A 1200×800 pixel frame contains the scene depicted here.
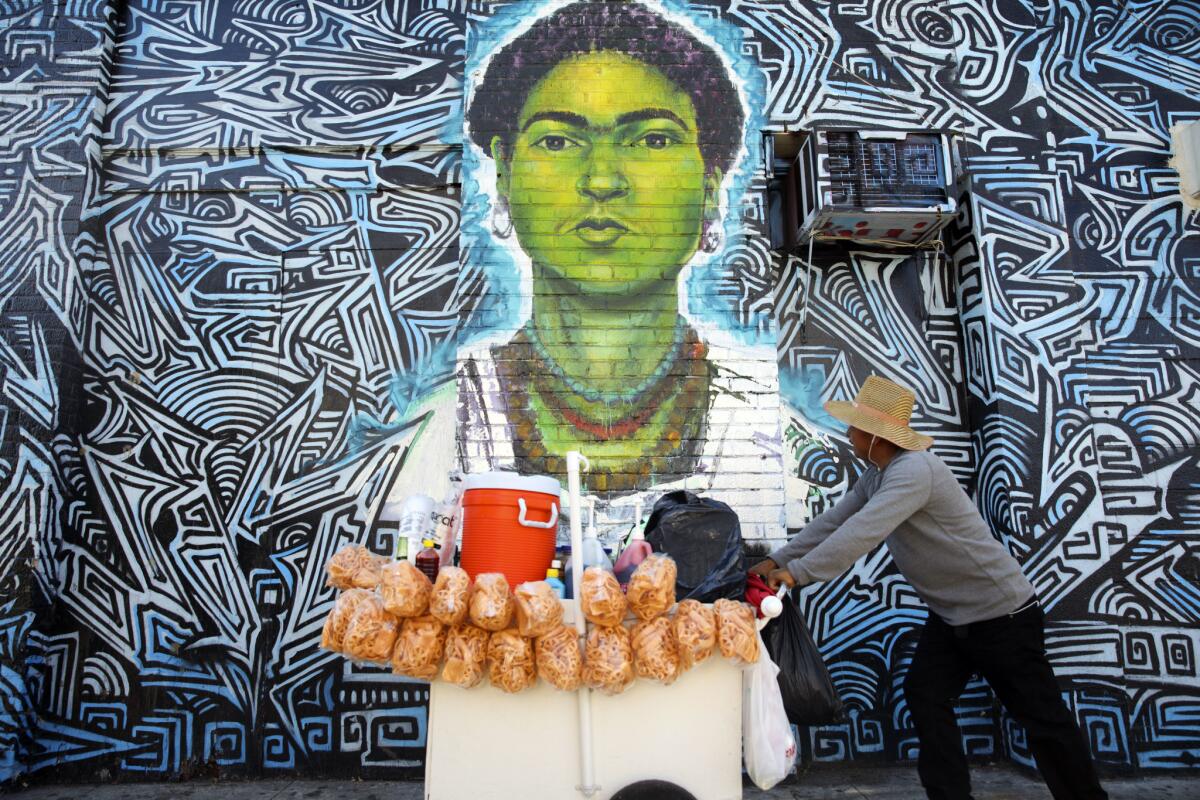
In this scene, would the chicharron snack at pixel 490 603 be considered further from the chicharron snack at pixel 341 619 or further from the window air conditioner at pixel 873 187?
the window air conditioner at pixel 873 187

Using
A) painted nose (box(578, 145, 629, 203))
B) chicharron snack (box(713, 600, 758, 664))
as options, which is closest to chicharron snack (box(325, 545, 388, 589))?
chicharron snack (box(713, 600, 758, 664))

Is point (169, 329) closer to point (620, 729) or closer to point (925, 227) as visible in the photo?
point (620, 729)

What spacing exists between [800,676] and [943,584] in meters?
0.87

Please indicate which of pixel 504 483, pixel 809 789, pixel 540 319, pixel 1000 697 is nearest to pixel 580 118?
pixel 540 319

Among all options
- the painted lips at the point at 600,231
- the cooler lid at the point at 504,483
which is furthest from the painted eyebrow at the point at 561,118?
the cooler lid at the point at 504,483

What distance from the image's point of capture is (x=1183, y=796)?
384 centimetres

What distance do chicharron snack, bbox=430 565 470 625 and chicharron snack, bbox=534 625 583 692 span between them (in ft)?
0.87

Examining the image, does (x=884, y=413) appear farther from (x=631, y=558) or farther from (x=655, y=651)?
(x=655, y=651)

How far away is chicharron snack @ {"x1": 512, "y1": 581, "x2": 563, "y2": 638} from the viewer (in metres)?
2.35

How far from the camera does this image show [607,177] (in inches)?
190

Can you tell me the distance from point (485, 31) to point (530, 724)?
439 centimetres

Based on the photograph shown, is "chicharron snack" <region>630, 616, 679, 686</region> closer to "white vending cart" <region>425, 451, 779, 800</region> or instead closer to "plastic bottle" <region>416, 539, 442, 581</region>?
"white vending cart" <region>425, 451, 779, 800</region>

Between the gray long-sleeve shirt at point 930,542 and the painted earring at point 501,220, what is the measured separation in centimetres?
266

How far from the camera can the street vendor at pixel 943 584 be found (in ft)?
9.70
